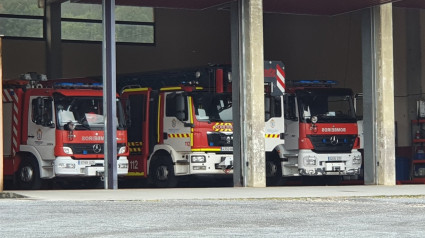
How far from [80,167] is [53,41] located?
9404mm

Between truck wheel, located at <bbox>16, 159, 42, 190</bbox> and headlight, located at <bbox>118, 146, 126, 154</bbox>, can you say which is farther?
headlight, located at <bbox>118, 146, 126, 154</bbox>

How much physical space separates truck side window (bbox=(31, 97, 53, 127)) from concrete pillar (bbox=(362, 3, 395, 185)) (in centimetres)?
728

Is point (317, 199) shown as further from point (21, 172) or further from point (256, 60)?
point (21, 172)

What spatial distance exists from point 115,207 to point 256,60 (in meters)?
8.97

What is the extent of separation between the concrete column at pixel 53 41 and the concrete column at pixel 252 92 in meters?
10.7

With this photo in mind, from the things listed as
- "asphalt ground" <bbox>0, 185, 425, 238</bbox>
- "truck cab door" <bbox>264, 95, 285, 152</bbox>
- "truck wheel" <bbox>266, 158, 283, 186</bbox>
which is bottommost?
"asphalt ground" <bbox>0, 185, 425, 238</bbox>

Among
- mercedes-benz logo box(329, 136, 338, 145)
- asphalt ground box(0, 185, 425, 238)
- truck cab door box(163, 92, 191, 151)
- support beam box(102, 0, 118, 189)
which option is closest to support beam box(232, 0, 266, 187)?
truck cab door box(163, 92, 191, 151)

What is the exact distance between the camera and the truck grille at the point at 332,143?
28.2m

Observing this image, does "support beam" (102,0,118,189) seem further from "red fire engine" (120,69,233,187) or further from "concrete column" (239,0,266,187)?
"concrete column" (239,0,266,187)

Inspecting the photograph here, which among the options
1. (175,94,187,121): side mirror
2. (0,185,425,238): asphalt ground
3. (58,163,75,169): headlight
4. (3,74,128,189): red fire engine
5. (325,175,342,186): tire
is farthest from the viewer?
(325,175,342,186): tire

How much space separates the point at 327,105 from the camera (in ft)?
93.0

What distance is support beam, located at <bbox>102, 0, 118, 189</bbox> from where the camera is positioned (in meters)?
23.7

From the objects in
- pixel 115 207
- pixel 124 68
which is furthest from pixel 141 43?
pixel 115 207

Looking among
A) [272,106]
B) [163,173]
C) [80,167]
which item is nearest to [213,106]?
[272,106]
